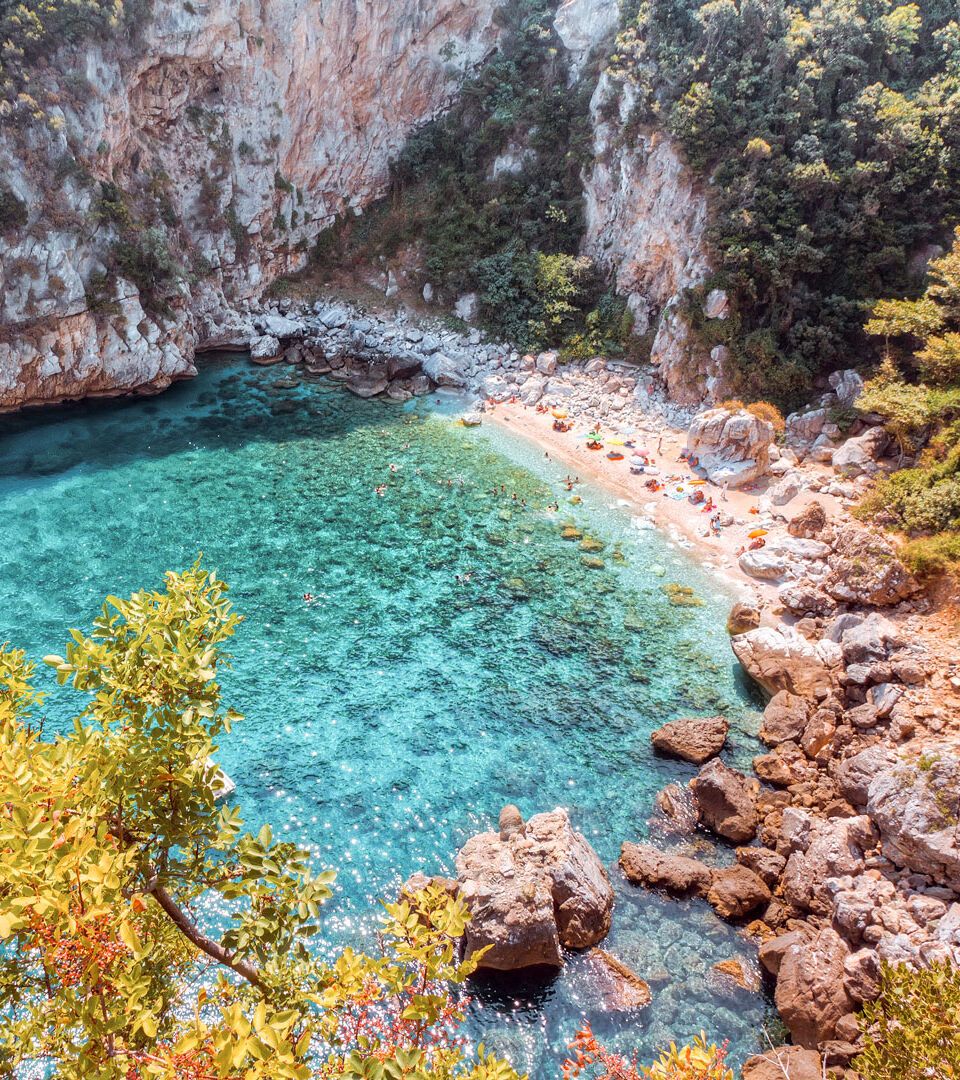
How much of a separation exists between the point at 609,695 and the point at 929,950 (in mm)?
9552

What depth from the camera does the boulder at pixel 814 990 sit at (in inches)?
468

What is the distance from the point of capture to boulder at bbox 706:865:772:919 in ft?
47.1

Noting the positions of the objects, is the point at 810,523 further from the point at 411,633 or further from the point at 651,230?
the point at 651,230

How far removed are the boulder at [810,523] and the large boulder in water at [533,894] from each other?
16.4m

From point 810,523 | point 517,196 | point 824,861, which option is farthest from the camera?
point 517,196

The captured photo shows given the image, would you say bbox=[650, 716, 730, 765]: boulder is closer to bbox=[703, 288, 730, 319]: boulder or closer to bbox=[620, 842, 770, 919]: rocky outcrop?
bbox=[620, 842, 770, 919]: rocky outcrop

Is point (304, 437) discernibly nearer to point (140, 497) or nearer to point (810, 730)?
point (140, 497)

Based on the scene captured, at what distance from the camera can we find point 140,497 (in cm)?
2838

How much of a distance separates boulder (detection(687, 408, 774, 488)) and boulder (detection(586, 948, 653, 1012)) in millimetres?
21526

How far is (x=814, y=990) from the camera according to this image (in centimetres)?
1220

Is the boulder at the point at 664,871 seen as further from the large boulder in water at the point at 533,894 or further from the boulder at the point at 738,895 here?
the large boulder in water at the point at 533,894

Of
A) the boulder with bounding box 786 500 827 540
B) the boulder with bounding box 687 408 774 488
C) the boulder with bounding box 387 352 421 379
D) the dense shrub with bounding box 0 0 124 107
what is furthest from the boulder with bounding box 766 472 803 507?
the dense shrub with bounding box 0 0 124 107

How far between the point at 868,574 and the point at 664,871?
12469mm

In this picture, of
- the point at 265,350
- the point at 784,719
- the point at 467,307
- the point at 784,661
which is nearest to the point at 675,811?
the point at 784,719
